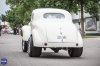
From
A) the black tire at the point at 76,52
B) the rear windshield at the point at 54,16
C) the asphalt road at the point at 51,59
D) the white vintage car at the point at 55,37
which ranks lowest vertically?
the asphalt road at the point at 51,59

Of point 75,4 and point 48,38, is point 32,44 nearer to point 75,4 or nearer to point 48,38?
point 48,38

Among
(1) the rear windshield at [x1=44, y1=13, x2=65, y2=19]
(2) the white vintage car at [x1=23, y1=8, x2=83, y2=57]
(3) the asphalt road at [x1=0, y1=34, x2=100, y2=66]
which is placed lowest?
(3) the asphalt road at [x1=0, y1=34, x2=100, y2=66]

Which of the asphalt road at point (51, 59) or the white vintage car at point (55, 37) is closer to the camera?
the asphalt road at point (51, 59)

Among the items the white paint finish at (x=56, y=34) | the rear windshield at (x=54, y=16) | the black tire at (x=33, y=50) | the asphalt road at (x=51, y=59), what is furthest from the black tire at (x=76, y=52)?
the rear windshield at (x=54, y=16)

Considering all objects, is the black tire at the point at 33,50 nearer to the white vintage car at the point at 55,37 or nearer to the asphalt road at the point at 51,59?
the white vintage car at the point at 55,37

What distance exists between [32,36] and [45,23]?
0.72 m

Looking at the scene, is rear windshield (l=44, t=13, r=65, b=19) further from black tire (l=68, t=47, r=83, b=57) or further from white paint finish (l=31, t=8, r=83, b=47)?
black tire (l=68, t=47, r=83, b=57)

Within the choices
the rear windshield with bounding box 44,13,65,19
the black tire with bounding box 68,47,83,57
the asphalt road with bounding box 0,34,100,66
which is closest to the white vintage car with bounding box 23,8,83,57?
the black tire with bounding box 68,47,83,57

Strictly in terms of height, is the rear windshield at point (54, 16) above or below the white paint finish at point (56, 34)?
above

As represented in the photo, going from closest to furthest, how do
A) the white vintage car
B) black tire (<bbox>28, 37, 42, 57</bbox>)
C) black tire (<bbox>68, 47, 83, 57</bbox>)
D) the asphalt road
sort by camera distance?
the asphalt road → the white vintage car → black tire (<bbox>28, 37, 42, 57</bbox>) → black tire (<bbox>68, 47, 83, 57</bbox>)

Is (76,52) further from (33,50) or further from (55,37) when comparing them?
(33,50)

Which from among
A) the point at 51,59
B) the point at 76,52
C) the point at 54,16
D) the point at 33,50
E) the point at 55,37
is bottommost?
the point at 51,59

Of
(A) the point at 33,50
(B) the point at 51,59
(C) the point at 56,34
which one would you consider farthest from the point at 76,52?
(A) the point at 33,50

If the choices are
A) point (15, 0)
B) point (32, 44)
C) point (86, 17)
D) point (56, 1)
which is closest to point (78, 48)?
point (32, 44)
